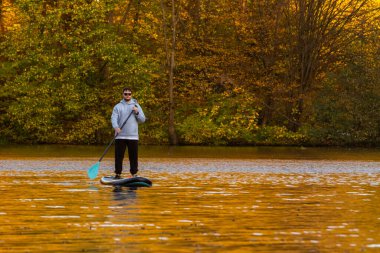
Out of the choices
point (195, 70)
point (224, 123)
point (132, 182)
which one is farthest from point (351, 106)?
point (132, 182)

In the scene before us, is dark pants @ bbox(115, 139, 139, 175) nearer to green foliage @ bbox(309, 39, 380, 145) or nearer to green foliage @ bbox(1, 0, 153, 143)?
green foliage @ bbox(309, 39, 380, 145)

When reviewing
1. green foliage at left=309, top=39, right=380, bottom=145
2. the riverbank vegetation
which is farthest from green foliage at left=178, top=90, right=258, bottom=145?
green foliage at left=309, top=39, right=380, bottom=145

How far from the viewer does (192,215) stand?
14750 millimetres

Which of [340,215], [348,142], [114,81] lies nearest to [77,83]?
[114,81]

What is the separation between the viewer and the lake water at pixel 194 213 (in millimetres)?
11320

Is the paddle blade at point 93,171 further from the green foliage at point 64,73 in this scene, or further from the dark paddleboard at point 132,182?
the green foliage at point 64,73

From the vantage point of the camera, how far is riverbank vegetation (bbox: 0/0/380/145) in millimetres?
53688

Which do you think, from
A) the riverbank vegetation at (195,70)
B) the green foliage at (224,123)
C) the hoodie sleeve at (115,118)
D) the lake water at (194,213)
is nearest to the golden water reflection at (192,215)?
the lake water at (194,213)

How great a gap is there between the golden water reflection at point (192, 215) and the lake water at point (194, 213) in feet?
0.04

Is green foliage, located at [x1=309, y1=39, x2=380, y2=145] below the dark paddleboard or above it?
above

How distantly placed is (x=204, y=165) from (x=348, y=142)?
836 inches

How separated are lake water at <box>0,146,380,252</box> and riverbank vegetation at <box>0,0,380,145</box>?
2682 centimetres

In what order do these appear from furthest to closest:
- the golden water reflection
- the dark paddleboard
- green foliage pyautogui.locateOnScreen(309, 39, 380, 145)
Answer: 1. green foliage pyautogui.locateOnScreen(309, 39, 380, 145)
2. the dark paddleboard
3. the golden water reflection

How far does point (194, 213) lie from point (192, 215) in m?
0.33
